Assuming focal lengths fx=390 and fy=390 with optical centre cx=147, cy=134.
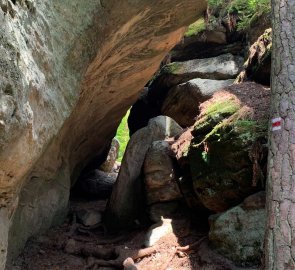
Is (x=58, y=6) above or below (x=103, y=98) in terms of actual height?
below

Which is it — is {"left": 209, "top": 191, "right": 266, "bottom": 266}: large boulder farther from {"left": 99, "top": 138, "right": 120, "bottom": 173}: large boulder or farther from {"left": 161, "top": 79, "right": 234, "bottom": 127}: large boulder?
{"left": 99, "top": 138, "right": 120, "bottom": 173}: large boulder

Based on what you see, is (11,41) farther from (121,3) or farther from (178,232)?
(178,232)

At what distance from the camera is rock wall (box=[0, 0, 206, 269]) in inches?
172

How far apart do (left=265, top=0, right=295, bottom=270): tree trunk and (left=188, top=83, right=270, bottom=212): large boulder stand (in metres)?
2.51

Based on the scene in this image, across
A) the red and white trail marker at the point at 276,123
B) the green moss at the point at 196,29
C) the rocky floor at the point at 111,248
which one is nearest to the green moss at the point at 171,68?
the green moss at the point at 196,29

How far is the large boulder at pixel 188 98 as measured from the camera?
1342cm

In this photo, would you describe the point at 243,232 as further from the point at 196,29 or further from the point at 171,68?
the point at 196,29

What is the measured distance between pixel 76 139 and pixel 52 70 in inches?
253

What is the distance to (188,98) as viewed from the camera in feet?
46.4

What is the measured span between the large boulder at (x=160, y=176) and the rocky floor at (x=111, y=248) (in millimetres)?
789

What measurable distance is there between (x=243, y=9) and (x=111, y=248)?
28.0 ft

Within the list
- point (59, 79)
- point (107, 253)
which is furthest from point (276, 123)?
point (107, 253)

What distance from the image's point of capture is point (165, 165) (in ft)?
32.7

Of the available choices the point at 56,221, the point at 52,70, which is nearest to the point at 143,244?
the point at 56,221
